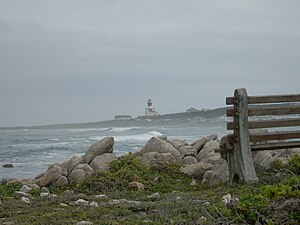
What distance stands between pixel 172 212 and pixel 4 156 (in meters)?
27.5

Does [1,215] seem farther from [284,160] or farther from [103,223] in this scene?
[284,160]

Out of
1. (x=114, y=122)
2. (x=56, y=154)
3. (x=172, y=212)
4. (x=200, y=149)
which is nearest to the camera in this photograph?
(x=172, y=212)

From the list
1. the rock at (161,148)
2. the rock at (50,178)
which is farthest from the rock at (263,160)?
the rock at (50,178)

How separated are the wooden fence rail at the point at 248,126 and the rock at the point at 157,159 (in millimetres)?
3850

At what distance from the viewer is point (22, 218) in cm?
738

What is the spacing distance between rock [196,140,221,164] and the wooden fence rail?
4.05 meters

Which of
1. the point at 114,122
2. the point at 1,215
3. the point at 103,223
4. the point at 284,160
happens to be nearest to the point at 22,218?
the point at 1,215

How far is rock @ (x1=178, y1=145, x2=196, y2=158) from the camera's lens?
16.4 m

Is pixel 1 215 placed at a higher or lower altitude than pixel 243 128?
lower

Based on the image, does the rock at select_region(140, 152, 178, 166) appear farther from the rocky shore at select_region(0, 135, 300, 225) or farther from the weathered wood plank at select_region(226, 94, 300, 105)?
the weathered wood plank at select_region(226, 94, 300, 105)

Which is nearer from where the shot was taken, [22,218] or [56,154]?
[22,218]

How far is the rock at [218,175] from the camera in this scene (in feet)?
37.0

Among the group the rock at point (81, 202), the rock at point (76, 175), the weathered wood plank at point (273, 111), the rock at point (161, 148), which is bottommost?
the rock at point (76, 175)

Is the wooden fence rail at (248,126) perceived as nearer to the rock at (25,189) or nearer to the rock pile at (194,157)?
the rock pile at (194,157)
